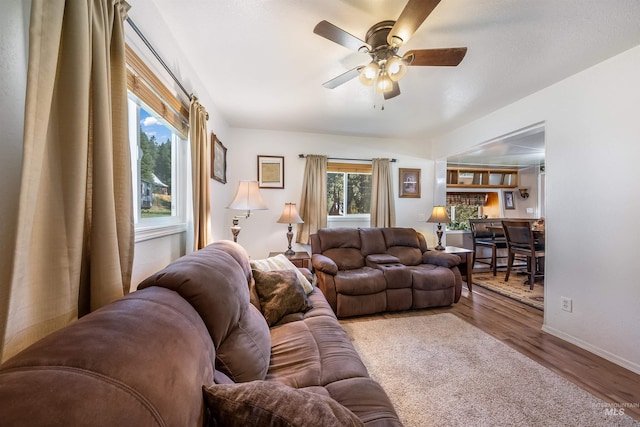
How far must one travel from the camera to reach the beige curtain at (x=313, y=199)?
395 cm

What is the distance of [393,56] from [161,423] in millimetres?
1979

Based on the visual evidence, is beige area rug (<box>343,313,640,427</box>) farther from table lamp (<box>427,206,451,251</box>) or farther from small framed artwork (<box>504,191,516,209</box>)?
small framed artwork (<box>504,191,516,209</box>)

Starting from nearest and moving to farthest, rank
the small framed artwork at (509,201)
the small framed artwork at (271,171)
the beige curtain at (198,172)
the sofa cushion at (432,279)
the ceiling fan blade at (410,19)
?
the ceiling fan blade at (410,19) < the beige curtain at (198,172) < the sofa cushion at (432,279) < the small framed artwork at (271,171) < the small framed artwork at (509,201)

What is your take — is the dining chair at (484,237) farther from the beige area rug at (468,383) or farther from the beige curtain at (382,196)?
the beige area rug at (468,383)

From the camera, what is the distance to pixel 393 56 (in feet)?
5.32

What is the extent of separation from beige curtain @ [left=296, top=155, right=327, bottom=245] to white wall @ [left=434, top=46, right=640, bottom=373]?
2.65m

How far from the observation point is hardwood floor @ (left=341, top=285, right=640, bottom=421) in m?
1.69

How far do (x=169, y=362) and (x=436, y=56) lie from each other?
82.0 inches

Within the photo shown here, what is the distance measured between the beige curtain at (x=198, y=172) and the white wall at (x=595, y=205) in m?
3.29

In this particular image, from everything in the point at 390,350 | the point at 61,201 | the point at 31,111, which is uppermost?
the point at 31,111

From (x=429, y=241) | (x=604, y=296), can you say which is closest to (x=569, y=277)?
(x=604, y=296)

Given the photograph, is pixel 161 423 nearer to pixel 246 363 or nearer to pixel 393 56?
pixel 246 363

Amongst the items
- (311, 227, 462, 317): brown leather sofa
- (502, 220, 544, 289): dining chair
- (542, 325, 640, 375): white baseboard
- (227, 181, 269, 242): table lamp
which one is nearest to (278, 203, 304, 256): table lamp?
(311, 227, 462, 317): brown leather sofa

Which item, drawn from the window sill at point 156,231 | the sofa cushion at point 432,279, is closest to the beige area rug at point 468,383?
the sofa cushion at point 432,279
